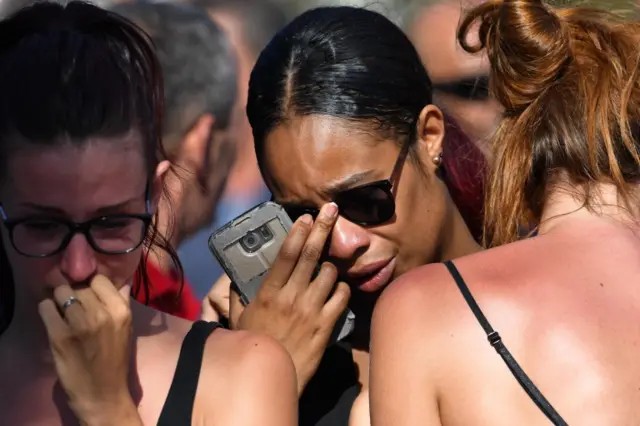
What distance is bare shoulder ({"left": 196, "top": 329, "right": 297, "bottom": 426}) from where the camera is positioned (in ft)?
5.76

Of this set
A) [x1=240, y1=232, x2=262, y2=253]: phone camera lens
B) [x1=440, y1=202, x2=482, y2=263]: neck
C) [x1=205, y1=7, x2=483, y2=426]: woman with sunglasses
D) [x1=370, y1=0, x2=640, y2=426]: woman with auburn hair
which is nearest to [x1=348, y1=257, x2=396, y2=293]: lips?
[x1=205, y1=7, x2=483, y2=426]: woman with sunglasses

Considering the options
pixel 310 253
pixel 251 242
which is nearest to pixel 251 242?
pixel 251 242

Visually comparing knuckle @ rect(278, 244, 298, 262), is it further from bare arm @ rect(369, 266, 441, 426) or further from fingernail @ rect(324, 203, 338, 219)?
bare arm @ rect(369, 266, 441, 426)

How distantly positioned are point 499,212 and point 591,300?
15.0 inches

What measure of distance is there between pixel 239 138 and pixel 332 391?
128 cm

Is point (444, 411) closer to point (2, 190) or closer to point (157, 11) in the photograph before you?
point (2, 190)

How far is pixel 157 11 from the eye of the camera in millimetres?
3295

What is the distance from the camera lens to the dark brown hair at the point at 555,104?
178cm

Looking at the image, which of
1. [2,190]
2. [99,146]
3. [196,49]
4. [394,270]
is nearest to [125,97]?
[99,146]

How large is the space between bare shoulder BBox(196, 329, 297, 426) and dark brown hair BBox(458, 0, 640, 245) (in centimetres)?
52

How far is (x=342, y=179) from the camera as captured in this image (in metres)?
2.21

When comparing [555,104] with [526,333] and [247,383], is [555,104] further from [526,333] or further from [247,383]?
[247,383]

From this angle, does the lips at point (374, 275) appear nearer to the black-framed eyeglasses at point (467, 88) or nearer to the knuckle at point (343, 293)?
the knuckle at point (343, 293)

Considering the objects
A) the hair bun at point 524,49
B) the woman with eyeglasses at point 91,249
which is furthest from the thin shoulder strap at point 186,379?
the hair bun at point 524,49
